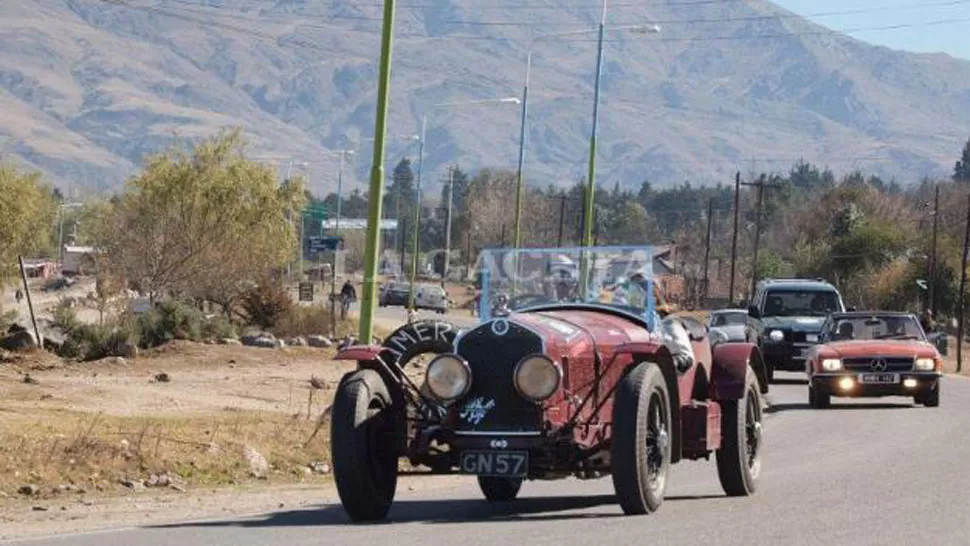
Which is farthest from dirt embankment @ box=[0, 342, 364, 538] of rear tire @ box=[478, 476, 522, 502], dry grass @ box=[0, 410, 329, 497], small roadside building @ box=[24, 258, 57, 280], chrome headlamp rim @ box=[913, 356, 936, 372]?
small roadside building @ box=[24, 258, 57, 280]

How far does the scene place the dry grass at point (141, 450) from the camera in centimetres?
1817

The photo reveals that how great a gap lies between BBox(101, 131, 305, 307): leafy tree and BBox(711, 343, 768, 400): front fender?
39737 mm

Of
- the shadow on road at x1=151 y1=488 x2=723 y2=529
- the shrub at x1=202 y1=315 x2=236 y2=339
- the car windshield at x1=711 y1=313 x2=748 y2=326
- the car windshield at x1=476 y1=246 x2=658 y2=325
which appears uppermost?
the car windshield at x1=476 y1=246 x2=658 y2=325

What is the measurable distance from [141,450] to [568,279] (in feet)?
16.5

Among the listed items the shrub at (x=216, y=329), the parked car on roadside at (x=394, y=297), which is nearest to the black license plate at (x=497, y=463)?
the shrub at (x=216, y=329)

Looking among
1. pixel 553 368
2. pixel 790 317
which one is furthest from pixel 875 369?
pixel 553 368

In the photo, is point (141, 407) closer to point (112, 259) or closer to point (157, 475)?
point (157, 475)

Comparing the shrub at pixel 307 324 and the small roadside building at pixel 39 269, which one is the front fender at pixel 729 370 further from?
the small roadside building at pixel 39 269

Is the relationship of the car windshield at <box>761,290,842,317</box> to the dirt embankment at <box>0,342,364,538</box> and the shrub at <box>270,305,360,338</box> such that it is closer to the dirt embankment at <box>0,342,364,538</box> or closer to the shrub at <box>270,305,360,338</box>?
the dirt embankment at <box>0,342,364,538</box>

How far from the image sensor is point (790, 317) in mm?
40844

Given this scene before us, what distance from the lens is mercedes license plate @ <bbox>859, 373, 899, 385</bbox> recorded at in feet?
103

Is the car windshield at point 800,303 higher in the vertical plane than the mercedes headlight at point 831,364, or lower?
higher

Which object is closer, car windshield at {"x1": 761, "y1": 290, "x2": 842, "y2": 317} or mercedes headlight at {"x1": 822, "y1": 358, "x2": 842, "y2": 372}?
mercedes headlight at {"x1": 822, "y1": 358, "x2": 842, "y2": 372}

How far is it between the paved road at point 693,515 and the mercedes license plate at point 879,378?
29.8ft
